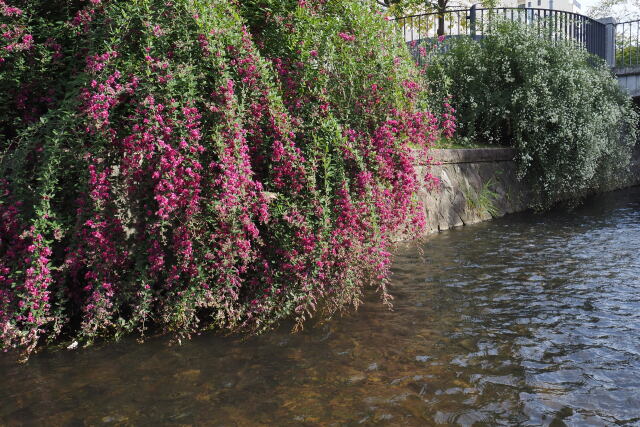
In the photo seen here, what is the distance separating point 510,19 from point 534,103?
2658mm

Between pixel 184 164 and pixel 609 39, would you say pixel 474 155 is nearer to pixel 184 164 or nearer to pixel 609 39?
pixel 184 164

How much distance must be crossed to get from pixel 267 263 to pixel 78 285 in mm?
1327

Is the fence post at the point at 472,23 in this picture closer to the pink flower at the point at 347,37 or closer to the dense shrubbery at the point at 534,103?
the dense shrubbery at the point at 534,103

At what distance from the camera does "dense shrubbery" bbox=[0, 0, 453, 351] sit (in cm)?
364

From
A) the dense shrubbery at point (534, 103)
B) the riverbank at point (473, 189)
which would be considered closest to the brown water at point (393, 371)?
the riverbank at point (473, 189)

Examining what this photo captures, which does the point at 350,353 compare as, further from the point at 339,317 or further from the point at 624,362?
the point at 624,362

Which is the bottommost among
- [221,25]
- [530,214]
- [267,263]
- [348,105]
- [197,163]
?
[530,214]

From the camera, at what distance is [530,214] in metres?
10.5

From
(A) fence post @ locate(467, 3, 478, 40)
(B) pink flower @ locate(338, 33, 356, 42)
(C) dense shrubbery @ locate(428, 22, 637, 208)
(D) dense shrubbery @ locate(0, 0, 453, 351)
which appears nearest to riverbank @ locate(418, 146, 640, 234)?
(C) dense shrubbery @ locate(428, 22, 637, 208)

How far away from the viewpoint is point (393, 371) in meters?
3.49

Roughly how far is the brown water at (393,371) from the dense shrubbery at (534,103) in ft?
19.6

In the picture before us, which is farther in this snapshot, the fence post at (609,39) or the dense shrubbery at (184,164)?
the fence post at (609,39)

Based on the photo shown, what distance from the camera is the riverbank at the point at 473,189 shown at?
9.03 m

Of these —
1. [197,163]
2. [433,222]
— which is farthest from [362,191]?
[433,222]
